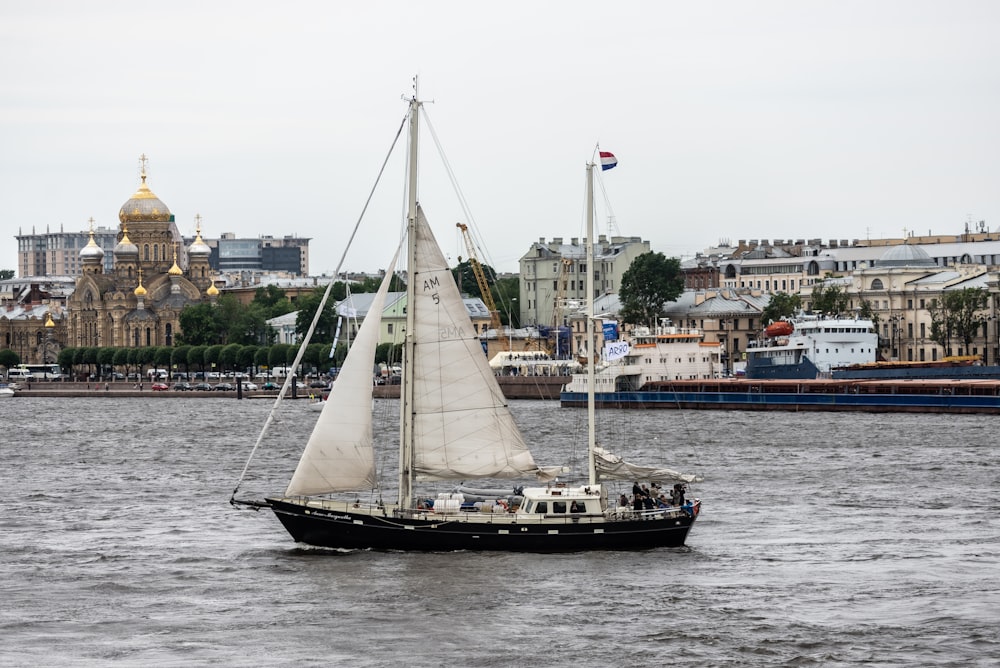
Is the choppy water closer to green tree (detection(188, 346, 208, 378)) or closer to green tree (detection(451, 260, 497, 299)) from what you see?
green tree (detection(188, 346, 208, 378))

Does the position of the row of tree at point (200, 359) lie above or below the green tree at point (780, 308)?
below

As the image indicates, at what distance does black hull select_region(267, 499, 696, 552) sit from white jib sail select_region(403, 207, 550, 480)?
3.85ft

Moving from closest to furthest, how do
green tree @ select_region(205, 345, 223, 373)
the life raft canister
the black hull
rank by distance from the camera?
the black hull
the life raft canister
green tree @ select_region(205, 345, 223, 373)

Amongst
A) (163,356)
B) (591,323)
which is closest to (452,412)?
(591,323)

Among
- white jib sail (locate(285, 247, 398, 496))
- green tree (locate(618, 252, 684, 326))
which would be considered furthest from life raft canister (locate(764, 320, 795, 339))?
white jib sail (locate(285, 247, 398, 496))

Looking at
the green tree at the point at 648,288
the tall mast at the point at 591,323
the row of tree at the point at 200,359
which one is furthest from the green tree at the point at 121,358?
the tall mast at the point at 591,323

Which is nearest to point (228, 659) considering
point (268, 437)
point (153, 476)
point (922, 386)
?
point (153, 476)

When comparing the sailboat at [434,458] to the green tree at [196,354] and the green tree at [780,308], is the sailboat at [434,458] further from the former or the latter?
the green tree at [196,354]

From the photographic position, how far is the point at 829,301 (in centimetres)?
→ 13638

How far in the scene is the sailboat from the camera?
37031 millimetres

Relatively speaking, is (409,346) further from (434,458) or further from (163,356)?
(163,356)

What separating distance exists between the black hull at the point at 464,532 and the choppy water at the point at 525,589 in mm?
309

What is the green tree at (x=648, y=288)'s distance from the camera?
6033 inches

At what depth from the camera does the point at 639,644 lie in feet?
99.9
